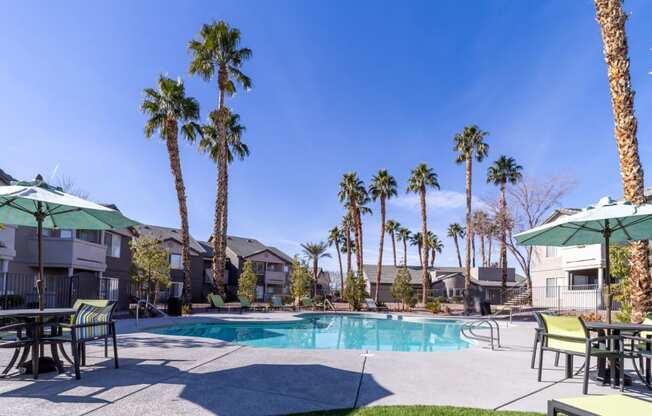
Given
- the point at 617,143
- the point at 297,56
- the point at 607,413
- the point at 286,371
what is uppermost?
the point at 297,56

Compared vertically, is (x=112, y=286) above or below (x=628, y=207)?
below

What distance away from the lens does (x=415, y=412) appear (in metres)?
4.53

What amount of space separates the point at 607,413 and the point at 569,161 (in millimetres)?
33006

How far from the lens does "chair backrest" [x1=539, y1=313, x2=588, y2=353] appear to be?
605cm

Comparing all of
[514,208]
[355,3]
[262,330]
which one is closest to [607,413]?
[262,330]

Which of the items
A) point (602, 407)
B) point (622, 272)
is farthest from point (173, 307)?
point (602, 407)

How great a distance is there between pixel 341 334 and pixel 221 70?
1766cm

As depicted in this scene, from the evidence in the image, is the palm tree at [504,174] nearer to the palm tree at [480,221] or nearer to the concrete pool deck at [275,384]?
the palm tree at [480,221]

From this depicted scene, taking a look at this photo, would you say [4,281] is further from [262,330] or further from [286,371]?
[286,371]

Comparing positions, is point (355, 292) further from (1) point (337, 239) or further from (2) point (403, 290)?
(1) point (337, 239)

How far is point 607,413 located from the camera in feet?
9.24

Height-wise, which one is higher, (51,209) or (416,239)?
(416,239)

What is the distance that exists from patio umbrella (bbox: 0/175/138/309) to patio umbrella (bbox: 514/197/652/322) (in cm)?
717

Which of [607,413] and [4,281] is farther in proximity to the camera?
[4,281]
